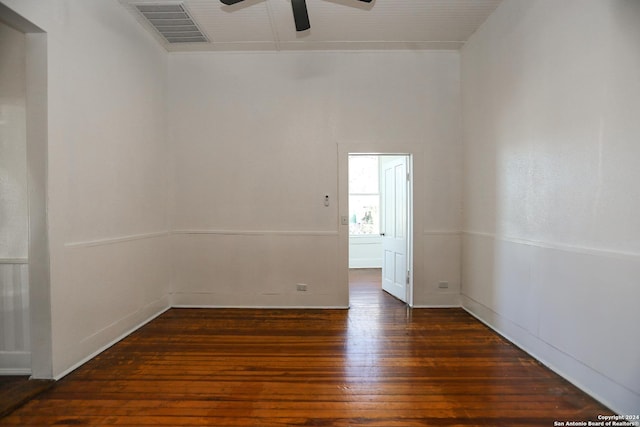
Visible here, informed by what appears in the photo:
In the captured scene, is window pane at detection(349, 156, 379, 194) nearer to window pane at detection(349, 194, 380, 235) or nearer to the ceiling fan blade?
window pane at detection(349, 194, 380, 235)

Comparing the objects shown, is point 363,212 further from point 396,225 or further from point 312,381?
point 312,381

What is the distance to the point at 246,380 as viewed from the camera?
2.59 meters

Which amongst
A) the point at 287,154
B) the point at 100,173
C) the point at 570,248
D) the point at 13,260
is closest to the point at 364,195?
the point at 287,154

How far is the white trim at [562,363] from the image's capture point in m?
2.15

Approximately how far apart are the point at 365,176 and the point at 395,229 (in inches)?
122

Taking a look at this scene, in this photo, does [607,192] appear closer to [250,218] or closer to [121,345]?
[250,218]

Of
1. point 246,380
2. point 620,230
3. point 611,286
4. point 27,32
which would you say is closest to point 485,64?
point 620,230

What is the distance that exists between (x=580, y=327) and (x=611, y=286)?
44 centimetres

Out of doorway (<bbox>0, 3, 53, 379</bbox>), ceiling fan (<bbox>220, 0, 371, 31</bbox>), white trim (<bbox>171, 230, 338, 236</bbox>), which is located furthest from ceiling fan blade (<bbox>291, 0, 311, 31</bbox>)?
white trim (<bbox>171, 230, 338, 236</bbox>)

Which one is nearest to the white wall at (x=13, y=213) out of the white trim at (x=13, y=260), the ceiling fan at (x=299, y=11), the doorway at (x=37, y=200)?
the white trim at (x=13, y=260)

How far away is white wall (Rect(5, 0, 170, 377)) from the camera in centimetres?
264

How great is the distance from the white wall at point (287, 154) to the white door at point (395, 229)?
28cm

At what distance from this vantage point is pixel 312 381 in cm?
257

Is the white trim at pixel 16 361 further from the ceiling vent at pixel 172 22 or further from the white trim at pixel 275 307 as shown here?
the ceiling vent at pixel 172 22
